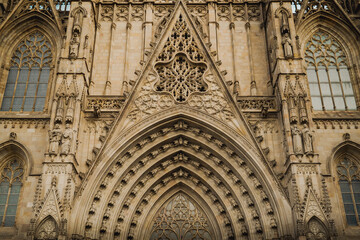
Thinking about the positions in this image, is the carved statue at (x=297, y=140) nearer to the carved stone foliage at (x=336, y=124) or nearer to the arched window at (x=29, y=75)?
the carved stone foliage at (x=336, y=124)

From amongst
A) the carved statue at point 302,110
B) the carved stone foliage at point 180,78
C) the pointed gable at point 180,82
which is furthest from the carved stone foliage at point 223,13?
the carved statue at point 302,110

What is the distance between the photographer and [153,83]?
62.2ft

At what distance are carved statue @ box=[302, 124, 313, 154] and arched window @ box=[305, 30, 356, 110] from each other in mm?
3260

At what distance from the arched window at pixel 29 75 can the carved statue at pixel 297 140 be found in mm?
10173

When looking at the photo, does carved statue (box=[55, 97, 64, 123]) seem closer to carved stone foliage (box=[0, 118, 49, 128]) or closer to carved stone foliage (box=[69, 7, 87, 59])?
carved stone foliage (box=[0, 118, 49, 128])

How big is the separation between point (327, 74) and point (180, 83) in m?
6.50

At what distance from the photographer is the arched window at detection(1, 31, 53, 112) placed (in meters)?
19.6

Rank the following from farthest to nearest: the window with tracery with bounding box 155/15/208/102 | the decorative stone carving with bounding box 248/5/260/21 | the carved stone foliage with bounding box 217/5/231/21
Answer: the carved stone foliage with bounding box 217/5/231/21 → the decorative stone carving with bounding box 248/5/260/21 → the window with tracery with bounding box 155/15/208/102

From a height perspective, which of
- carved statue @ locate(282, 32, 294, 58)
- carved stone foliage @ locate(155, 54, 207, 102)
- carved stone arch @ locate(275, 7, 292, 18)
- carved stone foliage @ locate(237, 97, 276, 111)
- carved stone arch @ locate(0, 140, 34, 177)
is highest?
carved stone arch @ locate(275, 7, 292, 18)

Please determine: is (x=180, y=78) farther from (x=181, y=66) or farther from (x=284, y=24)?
(x=284, y=24)

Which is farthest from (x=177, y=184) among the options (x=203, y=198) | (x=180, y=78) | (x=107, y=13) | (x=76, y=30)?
(x=107, y=13)

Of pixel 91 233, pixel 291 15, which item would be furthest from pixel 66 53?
pixel 291 15

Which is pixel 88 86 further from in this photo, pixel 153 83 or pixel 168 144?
pixel 168 144

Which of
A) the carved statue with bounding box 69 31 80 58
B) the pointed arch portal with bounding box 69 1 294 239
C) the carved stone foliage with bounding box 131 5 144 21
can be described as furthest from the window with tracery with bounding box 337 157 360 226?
the carved statue with bounding box 69 31 80 58
